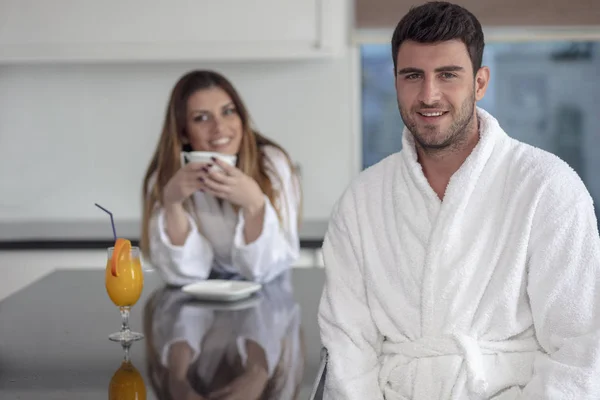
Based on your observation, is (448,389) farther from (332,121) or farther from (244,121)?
(332,121)

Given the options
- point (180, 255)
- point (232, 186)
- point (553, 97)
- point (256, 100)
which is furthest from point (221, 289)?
point (553, 97)

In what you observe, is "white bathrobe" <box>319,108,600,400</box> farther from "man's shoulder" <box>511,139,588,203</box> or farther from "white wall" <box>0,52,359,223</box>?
"white wall" <box>0,52,359,223</box>

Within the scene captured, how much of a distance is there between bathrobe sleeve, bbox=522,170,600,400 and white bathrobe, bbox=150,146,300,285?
42.5 inches

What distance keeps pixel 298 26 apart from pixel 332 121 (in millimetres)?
568

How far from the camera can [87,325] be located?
198cm

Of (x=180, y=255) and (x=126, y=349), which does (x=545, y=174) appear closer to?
(x=126, y=349)

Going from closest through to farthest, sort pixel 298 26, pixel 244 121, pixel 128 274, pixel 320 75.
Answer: pixel 128 274 < pixel 244 121 < pixel 298 26 < pixel 320 75

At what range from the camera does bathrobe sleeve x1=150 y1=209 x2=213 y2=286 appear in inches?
95.7

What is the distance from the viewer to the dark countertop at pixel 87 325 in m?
1.54

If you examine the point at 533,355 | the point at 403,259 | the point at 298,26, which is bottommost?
the point at 533,355

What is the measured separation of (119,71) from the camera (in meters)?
4.00

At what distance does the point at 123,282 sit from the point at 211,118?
1.00m

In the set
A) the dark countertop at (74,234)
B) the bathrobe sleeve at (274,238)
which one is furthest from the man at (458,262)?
the dark countertop at (74,234)

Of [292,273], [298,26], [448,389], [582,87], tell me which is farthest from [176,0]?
[448,389]
